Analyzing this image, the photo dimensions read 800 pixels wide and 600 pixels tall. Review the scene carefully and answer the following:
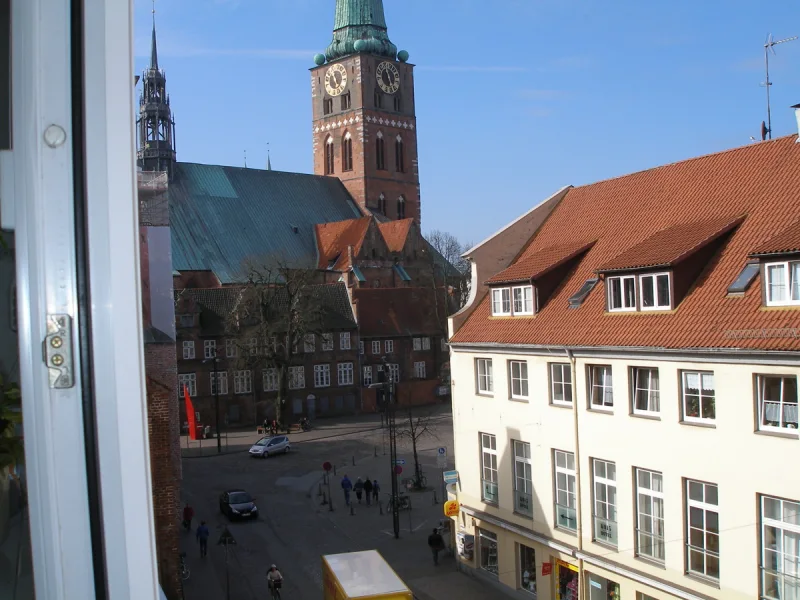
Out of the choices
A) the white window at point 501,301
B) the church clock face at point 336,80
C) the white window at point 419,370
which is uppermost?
the church clock face at point 336,80

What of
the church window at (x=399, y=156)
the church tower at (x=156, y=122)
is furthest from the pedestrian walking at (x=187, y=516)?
the church window at (x=399, y=156)

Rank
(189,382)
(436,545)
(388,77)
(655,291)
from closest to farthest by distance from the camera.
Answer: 1. (655,291)
2. (436,545)
3. (189,382)
4. (388,77)

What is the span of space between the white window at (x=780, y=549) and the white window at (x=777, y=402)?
1.14m

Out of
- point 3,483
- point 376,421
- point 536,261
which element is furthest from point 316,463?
point 3,483

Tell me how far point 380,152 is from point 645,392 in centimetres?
6234

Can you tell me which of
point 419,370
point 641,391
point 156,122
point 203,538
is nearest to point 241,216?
point 156,122

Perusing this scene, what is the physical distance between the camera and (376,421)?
48125 mm

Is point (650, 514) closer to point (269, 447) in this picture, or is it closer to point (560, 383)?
point (560, 383)

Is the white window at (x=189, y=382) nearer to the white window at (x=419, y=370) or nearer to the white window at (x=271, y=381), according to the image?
the white window at (x=271, y=381)

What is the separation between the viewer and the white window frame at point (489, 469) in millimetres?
19062

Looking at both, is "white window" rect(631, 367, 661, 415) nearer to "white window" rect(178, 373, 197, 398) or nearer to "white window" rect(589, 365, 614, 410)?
"white window" rect(589, 365, 614, 410)

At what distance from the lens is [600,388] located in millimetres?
15922

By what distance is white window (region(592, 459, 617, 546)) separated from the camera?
50.5 feet

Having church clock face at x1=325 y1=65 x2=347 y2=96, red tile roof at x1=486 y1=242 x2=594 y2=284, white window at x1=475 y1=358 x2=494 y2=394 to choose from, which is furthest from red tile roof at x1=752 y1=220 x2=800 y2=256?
church clock face at x1=325 y1=65 x2=347 y2=96
